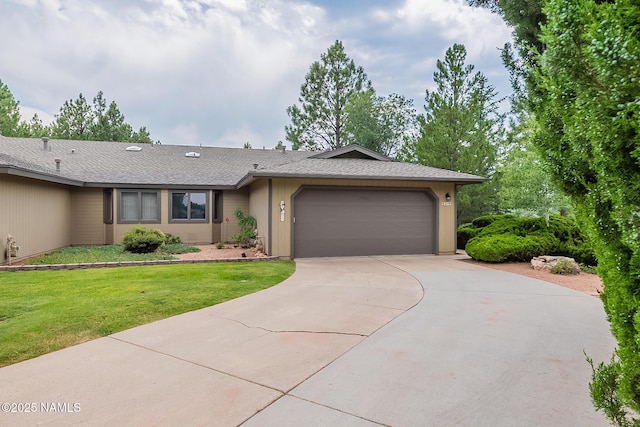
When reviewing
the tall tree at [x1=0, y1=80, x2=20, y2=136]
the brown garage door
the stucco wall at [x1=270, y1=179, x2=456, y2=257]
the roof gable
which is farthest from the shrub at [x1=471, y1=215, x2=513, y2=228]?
the tall tree at [x1=0, y1=80, x2=20, y2=136]

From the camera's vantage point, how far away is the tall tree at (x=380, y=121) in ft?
77.5

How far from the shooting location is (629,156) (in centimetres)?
144

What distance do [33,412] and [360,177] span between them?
8.63 metres

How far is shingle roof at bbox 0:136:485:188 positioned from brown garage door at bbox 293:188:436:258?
813 mm

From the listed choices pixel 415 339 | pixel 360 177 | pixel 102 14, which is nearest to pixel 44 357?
pixel 415 339

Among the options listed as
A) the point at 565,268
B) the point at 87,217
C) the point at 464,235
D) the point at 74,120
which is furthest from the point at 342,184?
the point at 74,120

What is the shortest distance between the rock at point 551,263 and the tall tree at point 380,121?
1577 centimetres

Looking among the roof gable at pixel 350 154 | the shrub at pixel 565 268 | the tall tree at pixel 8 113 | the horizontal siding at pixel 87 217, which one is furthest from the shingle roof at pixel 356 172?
the tall tree at pixel 8 113

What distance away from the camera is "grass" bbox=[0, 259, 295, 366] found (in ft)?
12.2

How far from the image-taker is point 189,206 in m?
13.4

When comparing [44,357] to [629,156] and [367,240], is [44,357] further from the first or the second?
[367,240]

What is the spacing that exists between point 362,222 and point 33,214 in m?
9.64

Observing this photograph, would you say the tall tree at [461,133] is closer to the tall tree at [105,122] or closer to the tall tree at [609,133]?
the tall tree at [609,133]

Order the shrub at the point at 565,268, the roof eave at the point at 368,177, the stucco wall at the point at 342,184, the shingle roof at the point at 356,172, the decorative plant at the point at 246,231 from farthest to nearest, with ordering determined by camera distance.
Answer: the decorative plant at the point at 246,231 → the stucco wall at the point at 342,184 → the shingle roof at the point at 356,172 → the roof eave at the point at 368,177 → the shrub at the point at 565,268
